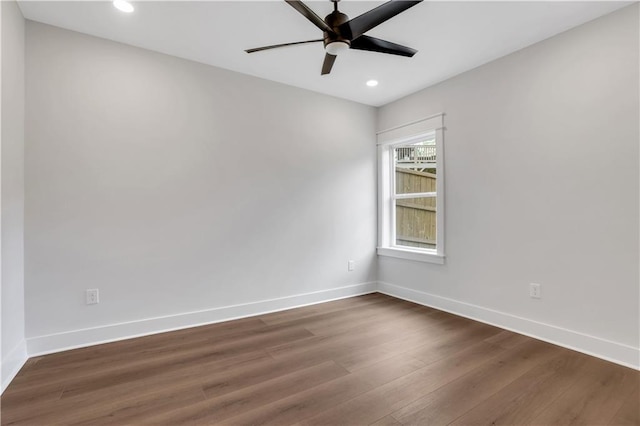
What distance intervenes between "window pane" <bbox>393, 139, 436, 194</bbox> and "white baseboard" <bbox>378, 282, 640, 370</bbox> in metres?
1.31

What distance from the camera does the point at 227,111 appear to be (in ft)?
10.5

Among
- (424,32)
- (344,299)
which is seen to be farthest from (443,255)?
(424,32)

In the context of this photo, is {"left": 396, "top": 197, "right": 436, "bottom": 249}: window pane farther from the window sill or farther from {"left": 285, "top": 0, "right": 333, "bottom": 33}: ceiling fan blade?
{"left": 285, "top": 0, "right": 333, "bottom": 33}: ceiling fan blade

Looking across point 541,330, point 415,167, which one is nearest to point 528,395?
point 541,330

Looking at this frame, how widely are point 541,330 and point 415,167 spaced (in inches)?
85.4

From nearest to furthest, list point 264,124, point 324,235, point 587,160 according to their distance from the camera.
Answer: point 587,160 → point 264,124 → point 324,235

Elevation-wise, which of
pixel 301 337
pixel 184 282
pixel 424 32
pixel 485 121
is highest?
pixel 424 32

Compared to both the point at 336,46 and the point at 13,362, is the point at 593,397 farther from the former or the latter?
the point at 13,362

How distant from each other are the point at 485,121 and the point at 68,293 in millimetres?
4045

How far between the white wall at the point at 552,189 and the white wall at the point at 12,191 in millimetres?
3708

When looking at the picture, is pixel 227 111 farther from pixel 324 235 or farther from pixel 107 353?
pixel 107 353

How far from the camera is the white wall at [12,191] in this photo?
2.00m

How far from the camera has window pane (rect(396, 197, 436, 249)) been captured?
3738 millimetres

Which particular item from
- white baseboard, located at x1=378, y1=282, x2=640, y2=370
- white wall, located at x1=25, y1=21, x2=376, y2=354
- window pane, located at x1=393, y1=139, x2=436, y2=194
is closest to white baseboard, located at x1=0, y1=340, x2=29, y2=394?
white wall, located at x1=25, y1=21, x2=376, y2=354
